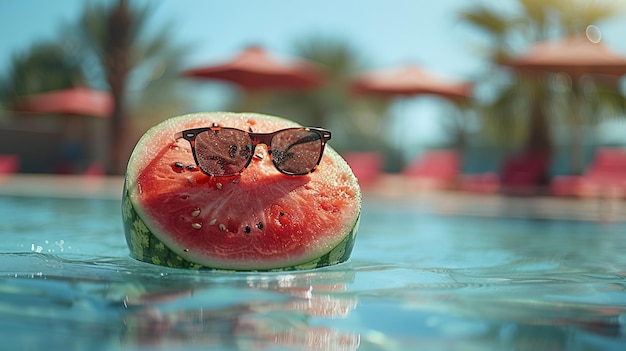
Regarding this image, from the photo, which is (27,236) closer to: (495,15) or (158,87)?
(495,15)

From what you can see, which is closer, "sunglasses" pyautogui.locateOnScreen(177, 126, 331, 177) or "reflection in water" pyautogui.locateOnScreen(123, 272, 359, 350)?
"reflection in water" pyautogui.locateOnScreen(123, 272, 359, 350)

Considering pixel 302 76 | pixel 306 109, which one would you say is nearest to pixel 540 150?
pixel 302 76

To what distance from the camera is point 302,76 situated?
14961mm

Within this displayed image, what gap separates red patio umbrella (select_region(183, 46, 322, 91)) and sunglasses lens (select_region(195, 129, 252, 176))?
1194 cm

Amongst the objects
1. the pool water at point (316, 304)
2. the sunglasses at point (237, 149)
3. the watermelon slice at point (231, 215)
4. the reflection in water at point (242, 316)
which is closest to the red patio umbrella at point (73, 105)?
the pool water at point (316, 304)

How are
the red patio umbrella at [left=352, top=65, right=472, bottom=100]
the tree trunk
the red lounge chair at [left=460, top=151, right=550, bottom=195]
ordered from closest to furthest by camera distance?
the red lounge chair at [left=460, top=151, right=550, bottom=195] → the red patio umbrella at [left=352, top=65, right=472, bottom=100] → the tree trunk

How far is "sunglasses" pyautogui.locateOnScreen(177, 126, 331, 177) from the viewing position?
2.57m

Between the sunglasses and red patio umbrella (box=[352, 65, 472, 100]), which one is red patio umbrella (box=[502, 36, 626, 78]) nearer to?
red patio umbrella (box=[352, 65, 472, 100])

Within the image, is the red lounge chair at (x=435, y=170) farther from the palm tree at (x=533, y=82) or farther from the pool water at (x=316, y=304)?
the pool water at (x=316, y=304)

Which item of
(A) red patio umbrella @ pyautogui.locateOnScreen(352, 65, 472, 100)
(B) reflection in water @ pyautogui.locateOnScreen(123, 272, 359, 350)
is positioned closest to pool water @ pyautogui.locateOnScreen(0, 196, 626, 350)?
(B) reflection in water @ pyautogui.locateOnScreen(123, 272, 359, 350)

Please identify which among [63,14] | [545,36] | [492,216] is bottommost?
[492,216]

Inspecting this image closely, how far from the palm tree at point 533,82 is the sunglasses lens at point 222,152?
1338 cm

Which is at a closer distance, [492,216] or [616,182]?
[492,216]

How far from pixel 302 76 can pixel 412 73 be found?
247 centimetres
